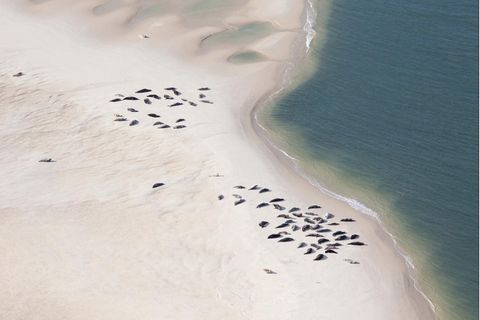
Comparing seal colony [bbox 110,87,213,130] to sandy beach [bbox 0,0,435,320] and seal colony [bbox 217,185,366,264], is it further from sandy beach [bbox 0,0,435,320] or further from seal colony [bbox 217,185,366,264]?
Answer: seal colony [bbox 217,185,366,264]

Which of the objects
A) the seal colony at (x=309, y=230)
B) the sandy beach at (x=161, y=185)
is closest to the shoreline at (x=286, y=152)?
the sandy beach at (x=161, y=185)

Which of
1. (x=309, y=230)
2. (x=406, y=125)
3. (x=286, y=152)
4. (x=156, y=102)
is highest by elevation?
(x=156, y=102)

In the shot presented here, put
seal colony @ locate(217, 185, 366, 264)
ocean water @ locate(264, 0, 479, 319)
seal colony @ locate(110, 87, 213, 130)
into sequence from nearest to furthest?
seal colony @ locate(217, 185, 366, 264), ocean water @ locate(264, 0, 479, 319), seal colony @ locate(110, 87, 213, 130)

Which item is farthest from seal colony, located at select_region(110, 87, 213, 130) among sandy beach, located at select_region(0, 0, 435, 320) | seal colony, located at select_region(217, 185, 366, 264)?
seal colony, located at select_region(217, 185, 366, 264)

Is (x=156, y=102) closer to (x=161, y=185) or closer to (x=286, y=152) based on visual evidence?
(x=286, y=152)

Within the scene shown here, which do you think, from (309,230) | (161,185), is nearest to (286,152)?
(161,185)

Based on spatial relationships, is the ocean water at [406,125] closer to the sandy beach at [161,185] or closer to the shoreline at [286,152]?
the shoreline at [286,152]

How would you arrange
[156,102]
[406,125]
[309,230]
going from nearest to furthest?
[309,230] → [406,125] → [156,102]
